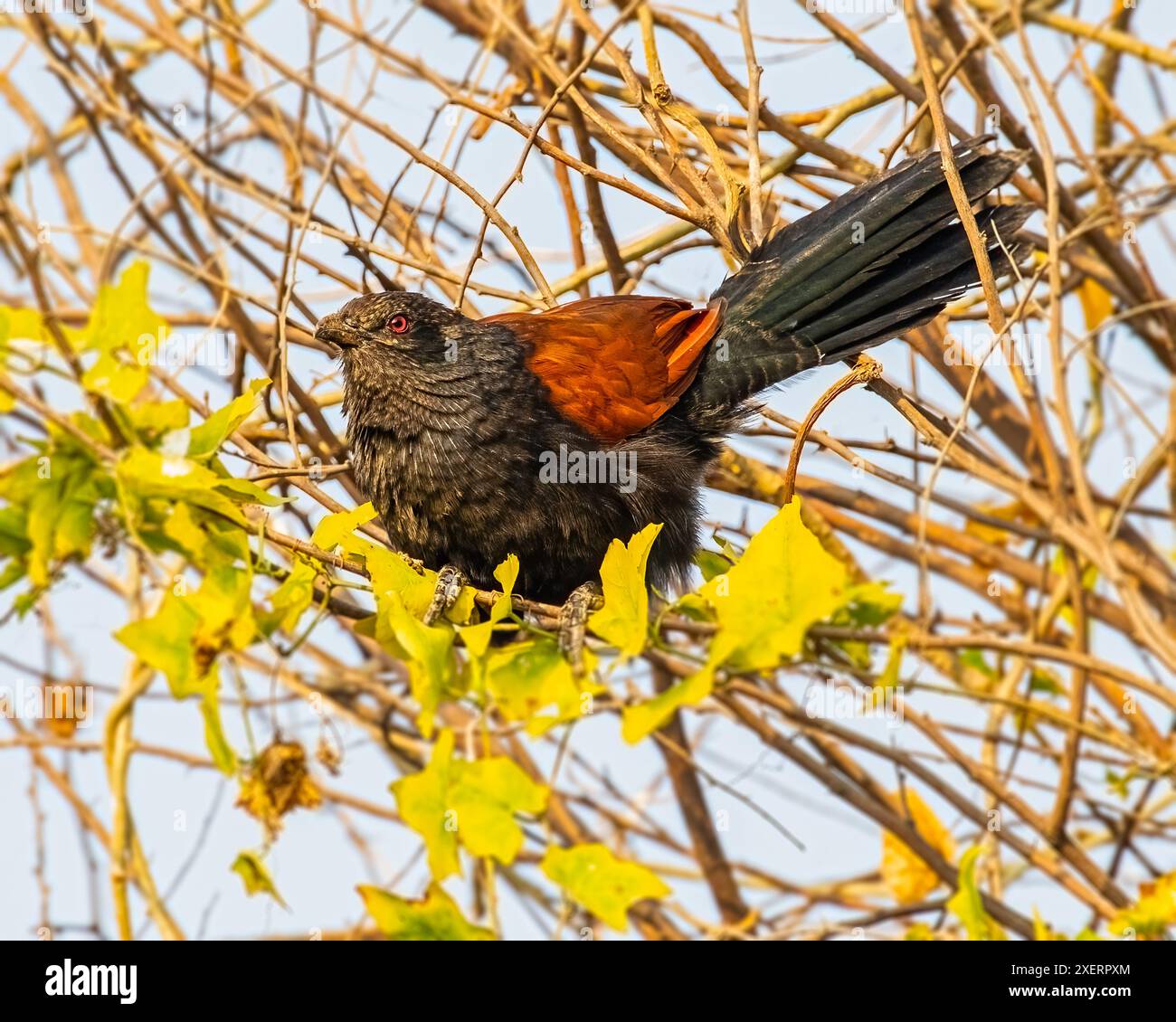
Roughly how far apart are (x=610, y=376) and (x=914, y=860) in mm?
1604

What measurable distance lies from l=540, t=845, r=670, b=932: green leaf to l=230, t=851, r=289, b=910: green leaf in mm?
427

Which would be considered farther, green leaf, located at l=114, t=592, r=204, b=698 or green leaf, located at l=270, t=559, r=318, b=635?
green leaf, located at l=270, t=559, r=318, b=635

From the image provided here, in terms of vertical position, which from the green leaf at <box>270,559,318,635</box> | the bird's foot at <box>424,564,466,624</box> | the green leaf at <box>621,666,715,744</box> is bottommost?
the green leaf at <box>621,666,715,744</box>

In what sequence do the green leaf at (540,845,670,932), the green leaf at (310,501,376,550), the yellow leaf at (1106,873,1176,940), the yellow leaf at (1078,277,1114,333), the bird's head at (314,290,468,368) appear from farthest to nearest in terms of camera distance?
1. the yellow leaf at (1078,277,1114,333)
2. the bird's head at (314,290,468,368)
3. the yellow leaf at (1106,873,1176,940)
4. the green leaf at (310,501,376,550)
5. the green leaf at (540,845,670,932)

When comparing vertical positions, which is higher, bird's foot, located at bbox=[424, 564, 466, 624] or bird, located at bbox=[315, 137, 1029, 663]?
bird, located at bbox=[315, 137, 1029, 663]

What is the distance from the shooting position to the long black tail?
2.88m

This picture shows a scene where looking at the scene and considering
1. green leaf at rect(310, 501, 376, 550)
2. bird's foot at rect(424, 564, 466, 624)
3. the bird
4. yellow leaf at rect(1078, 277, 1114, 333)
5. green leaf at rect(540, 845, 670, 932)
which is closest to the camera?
green leaf at rect(540, 845, 670, 932)

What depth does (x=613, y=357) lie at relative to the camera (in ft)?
10.1

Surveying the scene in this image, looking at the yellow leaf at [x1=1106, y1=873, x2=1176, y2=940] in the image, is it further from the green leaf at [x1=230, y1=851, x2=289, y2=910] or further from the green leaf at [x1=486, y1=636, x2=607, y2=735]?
the green leaf at [x1=230, y1=851, x2=289, y2=910]

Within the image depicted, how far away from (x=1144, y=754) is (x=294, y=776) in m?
2.12

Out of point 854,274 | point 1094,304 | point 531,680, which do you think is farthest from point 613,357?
point 1094,304

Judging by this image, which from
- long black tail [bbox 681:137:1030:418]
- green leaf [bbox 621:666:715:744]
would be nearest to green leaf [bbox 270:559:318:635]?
green leaf [bbox 621:666:715:744]

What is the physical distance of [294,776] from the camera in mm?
2865

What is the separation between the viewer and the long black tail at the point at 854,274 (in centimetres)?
288
